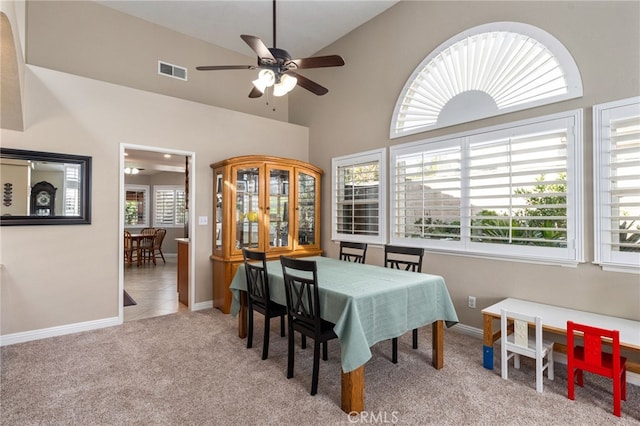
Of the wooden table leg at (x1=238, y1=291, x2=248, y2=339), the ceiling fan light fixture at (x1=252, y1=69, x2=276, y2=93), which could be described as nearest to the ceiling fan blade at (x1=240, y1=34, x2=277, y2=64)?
the ceiling fan light fixture at (x1=252, y1=69, x2=276, y2=93)

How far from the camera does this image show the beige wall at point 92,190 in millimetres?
3250

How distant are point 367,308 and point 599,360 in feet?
5.29

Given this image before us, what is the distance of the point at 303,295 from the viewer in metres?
2.45

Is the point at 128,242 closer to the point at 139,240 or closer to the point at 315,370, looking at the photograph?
the point at 139,240

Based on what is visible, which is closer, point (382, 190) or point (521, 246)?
point (521, 246)

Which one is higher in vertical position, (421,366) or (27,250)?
(27,250)

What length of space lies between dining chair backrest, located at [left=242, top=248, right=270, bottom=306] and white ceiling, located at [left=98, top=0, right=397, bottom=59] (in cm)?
343

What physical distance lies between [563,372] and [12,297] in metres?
5.13

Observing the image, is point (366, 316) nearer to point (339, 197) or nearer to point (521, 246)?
point (521, 246)

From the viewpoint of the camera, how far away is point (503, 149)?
10.5ft

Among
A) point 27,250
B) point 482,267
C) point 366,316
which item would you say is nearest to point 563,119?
point 482,267

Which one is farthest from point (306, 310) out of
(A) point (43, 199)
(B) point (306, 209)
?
(A) point (43, 199)

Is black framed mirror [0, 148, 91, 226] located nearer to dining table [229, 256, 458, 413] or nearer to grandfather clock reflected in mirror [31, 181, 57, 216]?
grandfather clock reflected in mirror [31, 181, 57, 216]

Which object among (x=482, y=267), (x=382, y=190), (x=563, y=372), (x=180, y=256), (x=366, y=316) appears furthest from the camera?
(x=180, y=256)
